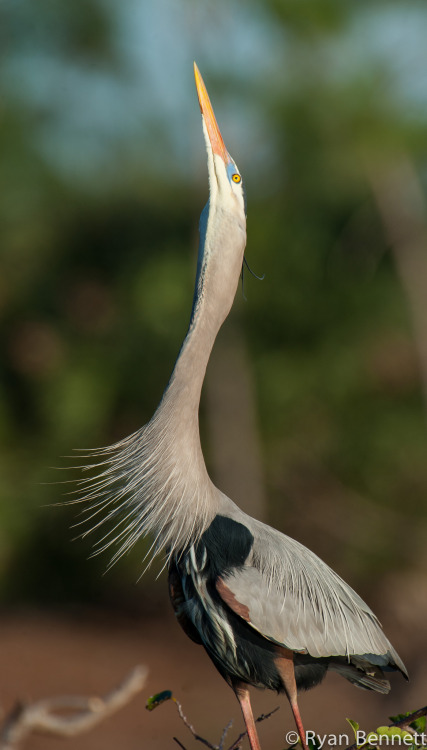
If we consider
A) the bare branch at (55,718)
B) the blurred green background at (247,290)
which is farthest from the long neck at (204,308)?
the blurred green background at (247,290)

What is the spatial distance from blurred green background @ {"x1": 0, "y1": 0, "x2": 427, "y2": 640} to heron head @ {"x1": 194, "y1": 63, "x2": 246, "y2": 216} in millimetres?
4927

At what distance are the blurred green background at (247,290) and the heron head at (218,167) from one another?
16.2 feet

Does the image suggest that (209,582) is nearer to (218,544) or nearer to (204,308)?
(218,544)

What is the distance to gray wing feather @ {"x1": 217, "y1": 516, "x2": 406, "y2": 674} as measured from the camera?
2209 millimetres

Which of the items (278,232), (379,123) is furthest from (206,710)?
(379,123)

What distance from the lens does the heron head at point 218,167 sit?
2260 millimetres

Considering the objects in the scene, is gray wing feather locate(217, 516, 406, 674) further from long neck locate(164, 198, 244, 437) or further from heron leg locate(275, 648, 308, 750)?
long neck locate(164, 198, 244, 437)

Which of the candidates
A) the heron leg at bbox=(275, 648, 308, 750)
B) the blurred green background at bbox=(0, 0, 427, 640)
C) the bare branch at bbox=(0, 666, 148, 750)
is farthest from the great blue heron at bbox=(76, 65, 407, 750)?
the blurred green background at bbox=(0, 0, 427, 640)

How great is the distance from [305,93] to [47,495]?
4.55m

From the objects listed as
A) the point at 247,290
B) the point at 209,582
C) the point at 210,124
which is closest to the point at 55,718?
the point at 209,582

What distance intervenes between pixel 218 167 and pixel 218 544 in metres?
1.05

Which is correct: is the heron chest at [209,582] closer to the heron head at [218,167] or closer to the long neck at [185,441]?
the long neck at [185,441]

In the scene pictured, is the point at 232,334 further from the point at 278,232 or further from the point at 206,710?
the point at 206,710

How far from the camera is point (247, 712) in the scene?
233 cm
